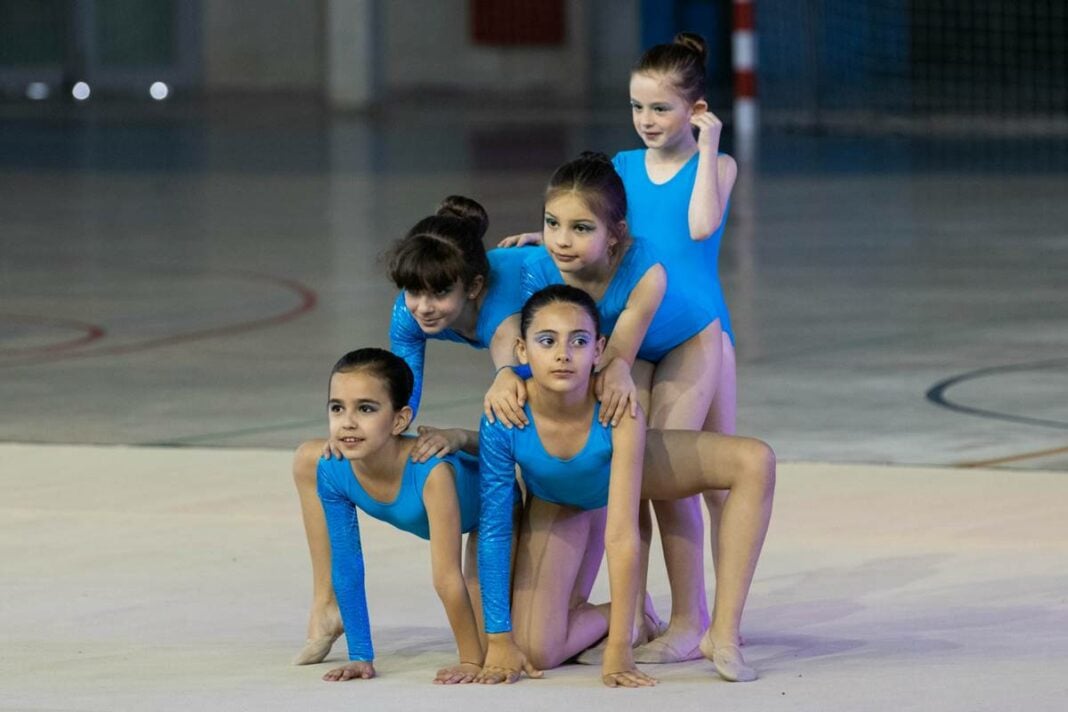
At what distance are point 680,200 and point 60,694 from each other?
75.6 inches

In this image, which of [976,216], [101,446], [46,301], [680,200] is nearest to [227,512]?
[101,446]

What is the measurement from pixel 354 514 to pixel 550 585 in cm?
50

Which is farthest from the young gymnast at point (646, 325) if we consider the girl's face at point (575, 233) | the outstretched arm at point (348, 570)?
the outstretched arm at point (348, 570)

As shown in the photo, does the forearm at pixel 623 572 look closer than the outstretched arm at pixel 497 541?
Yes

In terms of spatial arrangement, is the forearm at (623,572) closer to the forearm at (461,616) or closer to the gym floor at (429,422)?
the gym floor at (429,422)

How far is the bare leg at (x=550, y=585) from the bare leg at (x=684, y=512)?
0.59 feet

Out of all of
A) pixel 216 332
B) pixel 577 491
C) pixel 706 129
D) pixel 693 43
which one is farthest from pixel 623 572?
pixel 216 332

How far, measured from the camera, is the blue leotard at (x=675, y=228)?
5496 millimetres

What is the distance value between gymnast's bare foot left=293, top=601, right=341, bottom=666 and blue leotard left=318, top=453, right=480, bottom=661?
0.08 metres

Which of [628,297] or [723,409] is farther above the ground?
[628,297]

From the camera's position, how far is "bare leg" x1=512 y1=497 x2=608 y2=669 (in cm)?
531

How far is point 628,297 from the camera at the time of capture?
5254 mm

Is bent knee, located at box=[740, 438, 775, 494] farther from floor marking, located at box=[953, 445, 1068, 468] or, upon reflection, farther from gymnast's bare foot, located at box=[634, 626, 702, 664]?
floor marking, located at box=[953, 445, 1068, 468]

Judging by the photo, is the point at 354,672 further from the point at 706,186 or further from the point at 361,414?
the point at 706,186
